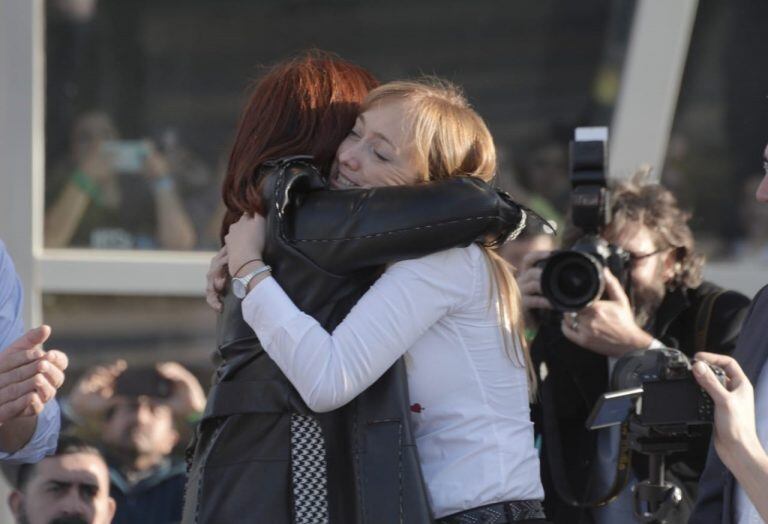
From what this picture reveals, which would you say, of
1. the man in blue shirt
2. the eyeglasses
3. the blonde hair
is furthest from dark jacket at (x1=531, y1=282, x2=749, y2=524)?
the man in blue shirt

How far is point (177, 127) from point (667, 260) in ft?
6.09

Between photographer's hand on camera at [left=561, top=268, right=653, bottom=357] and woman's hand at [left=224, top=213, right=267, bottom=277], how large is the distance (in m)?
1.01

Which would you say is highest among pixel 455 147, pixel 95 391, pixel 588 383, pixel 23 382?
pixel 455 147

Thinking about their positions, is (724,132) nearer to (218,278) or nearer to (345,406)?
(218,278)

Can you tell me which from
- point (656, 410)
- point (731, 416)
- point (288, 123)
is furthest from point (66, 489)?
point (731, 416)

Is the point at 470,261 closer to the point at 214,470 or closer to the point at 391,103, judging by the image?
the point at 391,103

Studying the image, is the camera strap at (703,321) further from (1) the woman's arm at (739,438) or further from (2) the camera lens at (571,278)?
(1) the woman's arm at (739,438)

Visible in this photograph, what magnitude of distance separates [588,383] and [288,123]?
119 centimetres

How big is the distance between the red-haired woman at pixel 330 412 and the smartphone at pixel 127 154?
88.6 inches

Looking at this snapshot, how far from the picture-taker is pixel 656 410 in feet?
→ 7.45

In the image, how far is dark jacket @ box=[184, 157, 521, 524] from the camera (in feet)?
6.31

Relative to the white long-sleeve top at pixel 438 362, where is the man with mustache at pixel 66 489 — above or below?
below

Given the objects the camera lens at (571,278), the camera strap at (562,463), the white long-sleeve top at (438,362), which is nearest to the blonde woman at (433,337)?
the white long-sleeve top at (438,362)

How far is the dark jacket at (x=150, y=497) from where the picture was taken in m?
3.53
